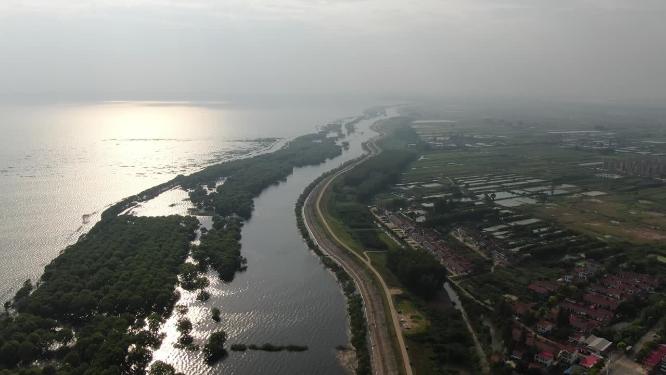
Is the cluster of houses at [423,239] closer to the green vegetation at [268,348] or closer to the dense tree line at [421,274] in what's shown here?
the dense tree line at [421,274]

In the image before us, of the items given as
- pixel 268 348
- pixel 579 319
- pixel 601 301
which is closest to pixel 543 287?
pixel 601 301

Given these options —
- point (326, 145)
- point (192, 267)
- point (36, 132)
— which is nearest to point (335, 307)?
point (192, 267)

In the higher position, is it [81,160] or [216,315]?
[81,160]

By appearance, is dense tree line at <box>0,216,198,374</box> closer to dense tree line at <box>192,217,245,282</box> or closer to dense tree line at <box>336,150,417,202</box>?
dense tree line at <box>192,217,245,282</box>

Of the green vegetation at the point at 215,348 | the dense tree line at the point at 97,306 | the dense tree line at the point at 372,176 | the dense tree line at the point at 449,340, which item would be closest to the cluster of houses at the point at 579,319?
the dense tree line at the point at 449,340

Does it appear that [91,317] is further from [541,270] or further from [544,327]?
[541,270]
